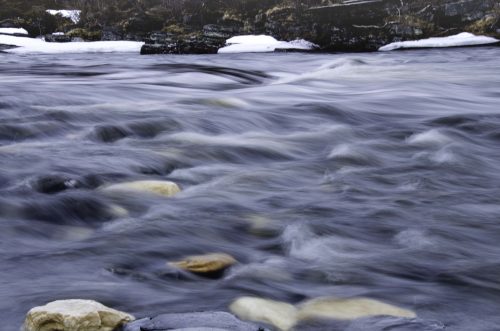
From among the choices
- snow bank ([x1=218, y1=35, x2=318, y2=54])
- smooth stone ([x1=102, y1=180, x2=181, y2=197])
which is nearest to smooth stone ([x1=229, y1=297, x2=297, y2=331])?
smooth stone ([x1=102, y1=180, x2=181, y2=197])

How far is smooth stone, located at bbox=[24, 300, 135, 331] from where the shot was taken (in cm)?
188

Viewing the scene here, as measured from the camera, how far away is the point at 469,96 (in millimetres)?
8258

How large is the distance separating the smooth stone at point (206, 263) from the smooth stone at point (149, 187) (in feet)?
3.14

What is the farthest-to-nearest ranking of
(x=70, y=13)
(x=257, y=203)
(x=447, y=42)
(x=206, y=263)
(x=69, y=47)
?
1. (x=70, y=13)
2. (x=69, y=47)
3. (x=447, y=42)
4. (x=257, y=203)
5. (x=206, y=263)

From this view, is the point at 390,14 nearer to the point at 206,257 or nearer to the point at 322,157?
the point at 322,157

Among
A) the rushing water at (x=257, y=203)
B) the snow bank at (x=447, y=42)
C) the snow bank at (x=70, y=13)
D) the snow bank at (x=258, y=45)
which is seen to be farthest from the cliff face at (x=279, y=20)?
the rushing water at (x=257, y=203)

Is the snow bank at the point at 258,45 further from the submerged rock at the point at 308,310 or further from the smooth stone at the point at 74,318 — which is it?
the smooth stone at the point at 74,318

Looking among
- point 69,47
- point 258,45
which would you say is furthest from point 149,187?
point 69,47

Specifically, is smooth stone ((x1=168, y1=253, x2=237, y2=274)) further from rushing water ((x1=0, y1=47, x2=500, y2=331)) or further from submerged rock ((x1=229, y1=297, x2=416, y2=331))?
submerged rock ((x1=229, y1=297, x2=416, y2=331))

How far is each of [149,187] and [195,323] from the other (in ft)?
6.11

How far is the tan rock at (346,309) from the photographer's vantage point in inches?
85.2

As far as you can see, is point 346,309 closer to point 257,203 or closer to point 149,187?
point 257,203

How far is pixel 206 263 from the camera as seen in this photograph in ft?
8.73

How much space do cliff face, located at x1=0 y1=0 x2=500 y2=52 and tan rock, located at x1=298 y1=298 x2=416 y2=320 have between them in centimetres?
1846
